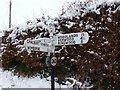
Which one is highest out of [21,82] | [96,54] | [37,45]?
[37,45]

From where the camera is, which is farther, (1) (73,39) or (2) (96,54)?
(2) (96,54)

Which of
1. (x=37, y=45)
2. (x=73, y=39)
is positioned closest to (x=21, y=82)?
(x=37, y=45)

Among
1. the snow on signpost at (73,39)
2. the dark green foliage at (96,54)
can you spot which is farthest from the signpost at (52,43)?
the dark green foliage at (96,54)

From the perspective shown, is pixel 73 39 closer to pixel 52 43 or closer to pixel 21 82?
pixel 52 43

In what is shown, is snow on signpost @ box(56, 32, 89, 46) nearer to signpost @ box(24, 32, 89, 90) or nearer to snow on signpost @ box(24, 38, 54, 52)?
signpost @ box(24, 32, 89, 90)

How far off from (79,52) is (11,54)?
320 centimetres

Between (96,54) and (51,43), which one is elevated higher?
(51,43)

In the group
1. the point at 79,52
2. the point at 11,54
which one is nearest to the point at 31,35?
the point at 11,54

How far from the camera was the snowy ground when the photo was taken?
11820 mm

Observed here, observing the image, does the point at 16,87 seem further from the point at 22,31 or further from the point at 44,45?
the point at 44,45

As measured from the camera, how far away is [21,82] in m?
12.6

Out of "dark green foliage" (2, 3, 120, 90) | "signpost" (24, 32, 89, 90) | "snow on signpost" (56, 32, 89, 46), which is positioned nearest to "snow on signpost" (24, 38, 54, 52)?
"signpost" (24, 32, 89, 90)

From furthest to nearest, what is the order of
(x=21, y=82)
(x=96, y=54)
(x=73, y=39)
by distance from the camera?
(x=21, y=82) → (x=96, y=54) → (x=73, y=39)

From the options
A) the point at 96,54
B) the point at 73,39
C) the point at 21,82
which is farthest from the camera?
the point at 21,82
